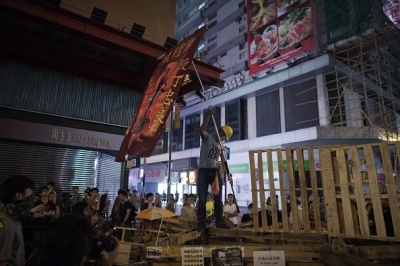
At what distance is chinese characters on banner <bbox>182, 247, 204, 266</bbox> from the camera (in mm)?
3998

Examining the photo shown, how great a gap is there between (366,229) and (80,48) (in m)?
10.2

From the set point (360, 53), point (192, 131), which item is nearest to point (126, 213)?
point (360, 53)

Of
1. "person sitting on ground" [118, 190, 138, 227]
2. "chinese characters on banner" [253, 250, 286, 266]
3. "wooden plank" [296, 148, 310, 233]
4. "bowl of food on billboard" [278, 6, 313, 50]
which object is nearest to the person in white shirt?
"person sitting on ground" [118, 190, 138, 227]

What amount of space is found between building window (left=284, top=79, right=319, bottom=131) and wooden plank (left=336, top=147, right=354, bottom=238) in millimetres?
16765

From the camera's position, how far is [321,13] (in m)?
21.5

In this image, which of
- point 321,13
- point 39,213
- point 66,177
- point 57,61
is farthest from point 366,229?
point 321,13

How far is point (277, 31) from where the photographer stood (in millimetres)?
23625

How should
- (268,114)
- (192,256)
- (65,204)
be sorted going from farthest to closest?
(268,114), (65,204), (192,256)

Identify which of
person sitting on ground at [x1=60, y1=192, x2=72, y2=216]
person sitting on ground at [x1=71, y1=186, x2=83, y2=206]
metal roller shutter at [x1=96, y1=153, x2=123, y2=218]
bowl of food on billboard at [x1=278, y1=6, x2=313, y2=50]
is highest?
bowl of food on billboard at [x1=278, y1=6, x2=313, y2=50]

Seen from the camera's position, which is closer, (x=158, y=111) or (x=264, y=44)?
(x=158, y=111)

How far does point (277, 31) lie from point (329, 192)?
2185cm

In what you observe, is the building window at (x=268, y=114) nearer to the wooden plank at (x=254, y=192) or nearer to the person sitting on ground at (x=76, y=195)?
the person sitting on ground at (x=76, y=195)

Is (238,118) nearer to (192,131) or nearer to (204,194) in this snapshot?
(192,131)

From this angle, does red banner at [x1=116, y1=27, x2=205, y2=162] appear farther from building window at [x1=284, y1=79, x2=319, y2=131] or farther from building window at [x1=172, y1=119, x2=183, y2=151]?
building window at [x1=172, y1=119, x2=183, y2=151]
